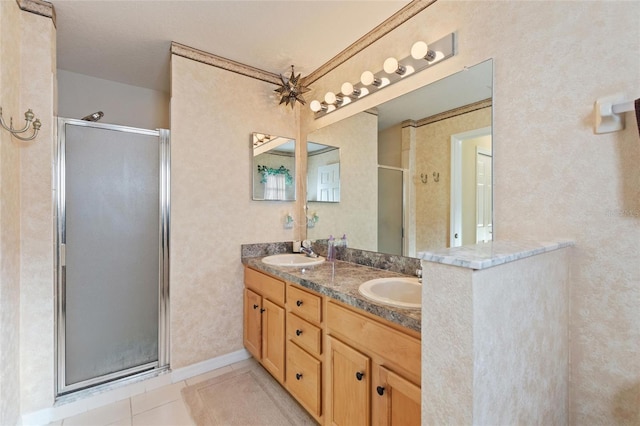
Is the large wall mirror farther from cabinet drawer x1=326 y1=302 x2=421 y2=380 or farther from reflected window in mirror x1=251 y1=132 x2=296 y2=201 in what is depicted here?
cabinet drawer x1=326 y1=302 x2=421 y2=380

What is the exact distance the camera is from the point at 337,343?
1.39 meters

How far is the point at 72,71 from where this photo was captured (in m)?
2.39

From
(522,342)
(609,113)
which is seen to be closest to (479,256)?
(522,342)

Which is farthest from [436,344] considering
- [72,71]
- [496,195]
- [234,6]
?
[72,71]

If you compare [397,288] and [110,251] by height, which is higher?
[110,251]

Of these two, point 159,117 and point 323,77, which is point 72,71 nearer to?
point 159,117

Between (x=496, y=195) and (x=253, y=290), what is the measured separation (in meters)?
1.73

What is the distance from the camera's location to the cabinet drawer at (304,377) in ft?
4.99

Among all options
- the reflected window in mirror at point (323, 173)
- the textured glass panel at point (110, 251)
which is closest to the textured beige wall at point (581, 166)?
the reflected window in mirror at point (323, 173)

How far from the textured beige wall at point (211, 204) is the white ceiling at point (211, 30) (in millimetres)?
230

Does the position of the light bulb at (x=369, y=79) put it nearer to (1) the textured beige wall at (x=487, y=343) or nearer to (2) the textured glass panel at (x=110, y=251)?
(1) the textured beige wall at (x=487, y=343)

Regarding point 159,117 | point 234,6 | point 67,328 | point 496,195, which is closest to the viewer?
point 496,195

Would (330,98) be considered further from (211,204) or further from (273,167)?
(211,204)

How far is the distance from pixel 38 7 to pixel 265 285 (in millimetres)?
2089
